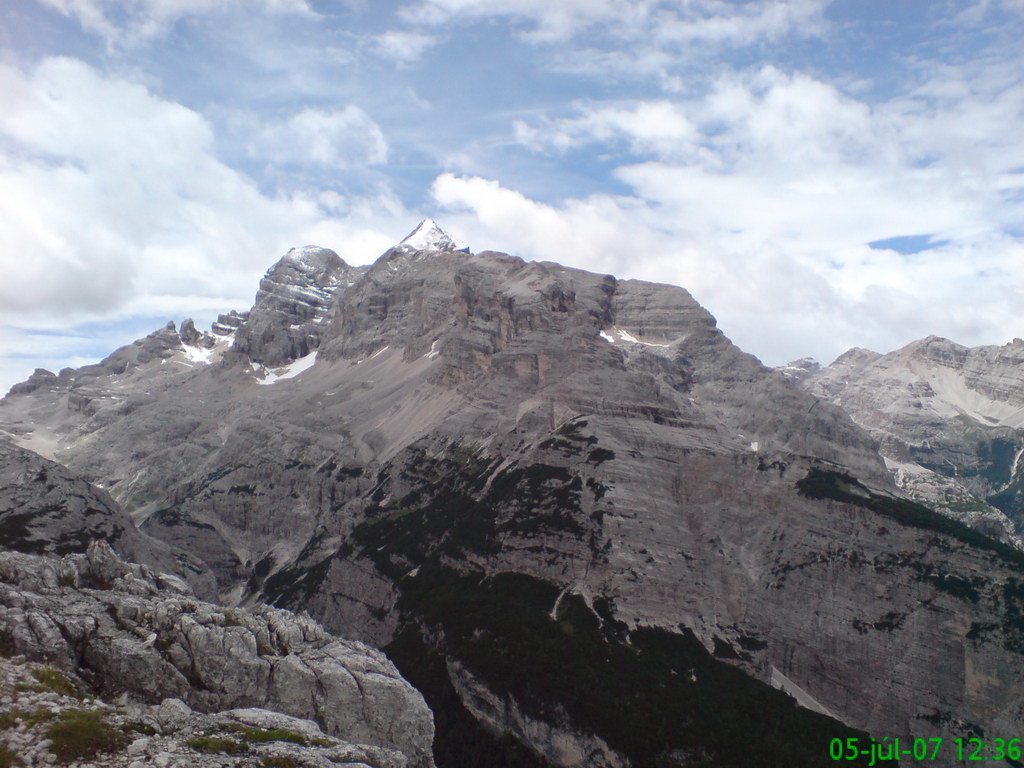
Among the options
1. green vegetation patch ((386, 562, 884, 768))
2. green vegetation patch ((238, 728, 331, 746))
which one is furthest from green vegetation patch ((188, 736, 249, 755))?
green vegetation patch ((386, 562, 884, 768))

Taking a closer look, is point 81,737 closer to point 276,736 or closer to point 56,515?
point 276,736

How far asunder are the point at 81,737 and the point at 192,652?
50.0 feet

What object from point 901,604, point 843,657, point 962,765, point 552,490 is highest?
point 552,490

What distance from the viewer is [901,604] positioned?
143m

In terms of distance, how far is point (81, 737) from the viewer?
40125 mm

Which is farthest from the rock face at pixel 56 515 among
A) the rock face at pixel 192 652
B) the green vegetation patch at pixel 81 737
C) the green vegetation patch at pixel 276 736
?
the green vegetation patch at pixel 81 737

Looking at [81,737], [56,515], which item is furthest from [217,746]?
[56,515]

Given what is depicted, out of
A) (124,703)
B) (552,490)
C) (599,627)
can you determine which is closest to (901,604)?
(599,627)

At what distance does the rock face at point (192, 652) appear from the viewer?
49.7m

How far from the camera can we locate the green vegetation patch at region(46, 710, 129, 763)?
3909 centimetres

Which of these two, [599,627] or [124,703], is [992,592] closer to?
[599,627]

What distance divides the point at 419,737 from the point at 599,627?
8056cm

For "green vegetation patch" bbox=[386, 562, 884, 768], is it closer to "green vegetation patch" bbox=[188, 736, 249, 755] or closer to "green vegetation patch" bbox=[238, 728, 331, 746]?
"green vegetation patch" bbox=[238, 728, 331, 746]

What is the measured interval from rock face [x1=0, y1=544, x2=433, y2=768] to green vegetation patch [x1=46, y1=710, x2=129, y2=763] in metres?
5.93
